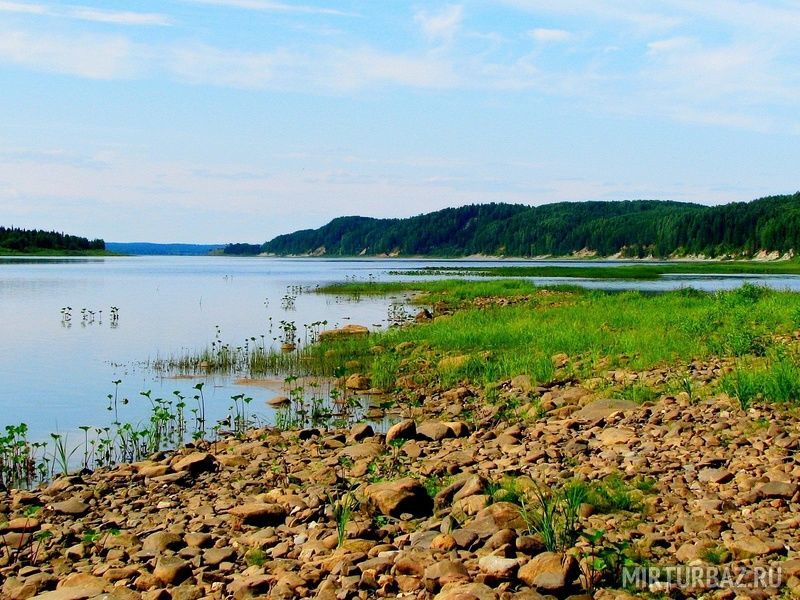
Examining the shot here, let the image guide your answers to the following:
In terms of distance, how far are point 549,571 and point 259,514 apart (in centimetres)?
391

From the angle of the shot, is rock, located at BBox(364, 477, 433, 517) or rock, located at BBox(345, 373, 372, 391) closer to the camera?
rock, located at BBox(364, 477, 433, 517)

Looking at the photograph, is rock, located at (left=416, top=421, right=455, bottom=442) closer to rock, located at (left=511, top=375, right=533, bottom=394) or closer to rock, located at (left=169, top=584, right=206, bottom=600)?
rock, located at (left=511, top=375, right=533, bottom=394)

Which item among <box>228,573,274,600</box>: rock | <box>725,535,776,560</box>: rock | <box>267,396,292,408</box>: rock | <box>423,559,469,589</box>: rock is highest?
<box>725,535,776,560</box>: rock

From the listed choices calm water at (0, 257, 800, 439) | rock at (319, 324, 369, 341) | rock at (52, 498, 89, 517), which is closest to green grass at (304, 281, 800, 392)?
rock at (319, 324, 369, 341)

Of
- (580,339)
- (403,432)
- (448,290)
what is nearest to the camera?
(403,432)

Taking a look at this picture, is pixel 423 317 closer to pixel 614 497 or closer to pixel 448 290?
pixel 448 290

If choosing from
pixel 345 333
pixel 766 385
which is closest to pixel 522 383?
pixel 766 385

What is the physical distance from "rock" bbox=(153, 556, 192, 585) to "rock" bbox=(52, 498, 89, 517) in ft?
9.81

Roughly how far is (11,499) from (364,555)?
21.2 feet

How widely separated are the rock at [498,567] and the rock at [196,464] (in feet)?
20.6

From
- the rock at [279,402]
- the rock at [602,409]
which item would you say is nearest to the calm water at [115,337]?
the rock at [279,402]

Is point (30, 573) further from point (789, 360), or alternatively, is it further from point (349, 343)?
point (349, 343)

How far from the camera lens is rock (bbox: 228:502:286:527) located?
30.4 feet

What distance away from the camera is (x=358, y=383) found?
68.1 feet
